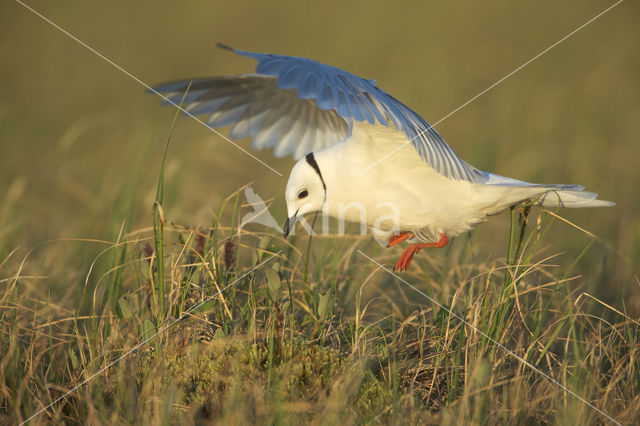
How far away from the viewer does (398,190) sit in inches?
141

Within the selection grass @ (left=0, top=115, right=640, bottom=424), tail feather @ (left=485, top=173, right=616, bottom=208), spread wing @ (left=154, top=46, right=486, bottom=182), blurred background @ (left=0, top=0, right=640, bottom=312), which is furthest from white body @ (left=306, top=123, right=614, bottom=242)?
blurred background @ (left=0, top=0, right=640, bottom=312)

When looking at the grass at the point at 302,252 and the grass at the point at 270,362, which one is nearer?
the grass at the point at 270,362

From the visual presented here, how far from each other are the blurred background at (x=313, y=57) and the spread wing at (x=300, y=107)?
113 centimetres

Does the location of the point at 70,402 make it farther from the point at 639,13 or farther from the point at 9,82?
the point at 639,13

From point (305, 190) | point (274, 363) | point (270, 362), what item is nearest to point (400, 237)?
point (305, 190)

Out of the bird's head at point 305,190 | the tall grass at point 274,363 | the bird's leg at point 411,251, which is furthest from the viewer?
the bird's leg at point 411,251

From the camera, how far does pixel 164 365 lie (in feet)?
9.61

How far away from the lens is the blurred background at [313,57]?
6211mm

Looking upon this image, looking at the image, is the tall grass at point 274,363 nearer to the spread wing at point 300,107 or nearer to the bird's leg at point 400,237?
the bird's leg at point 400,237

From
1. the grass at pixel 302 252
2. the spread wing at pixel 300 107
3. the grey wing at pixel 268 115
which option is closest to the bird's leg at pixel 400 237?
the grass at pixel 302 252

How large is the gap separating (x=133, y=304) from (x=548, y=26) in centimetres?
1017

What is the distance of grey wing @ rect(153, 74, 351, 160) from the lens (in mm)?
3795

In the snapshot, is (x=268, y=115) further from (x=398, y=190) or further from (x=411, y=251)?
(x=411, y=251)

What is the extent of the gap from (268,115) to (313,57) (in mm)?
6925
